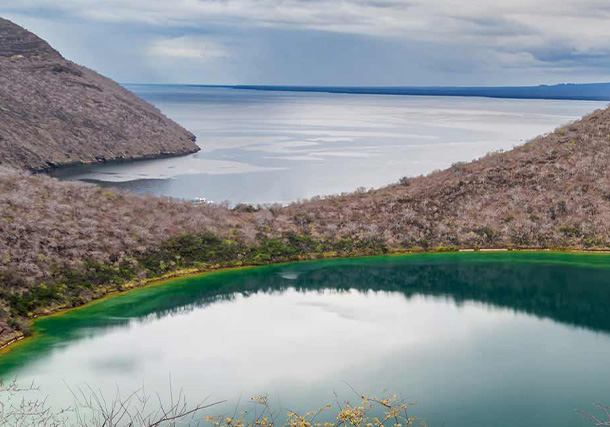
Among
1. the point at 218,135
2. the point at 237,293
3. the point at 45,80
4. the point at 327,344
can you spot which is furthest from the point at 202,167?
the point at 327,344

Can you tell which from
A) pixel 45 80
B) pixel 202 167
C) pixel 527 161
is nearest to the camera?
pixel 527 161

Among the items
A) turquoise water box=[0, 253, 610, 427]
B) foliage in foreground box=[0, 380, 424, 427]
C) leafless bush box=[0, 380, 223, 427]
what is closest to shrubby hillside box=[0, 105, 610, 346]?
turquoise water box=[0, 253, 610, 427]

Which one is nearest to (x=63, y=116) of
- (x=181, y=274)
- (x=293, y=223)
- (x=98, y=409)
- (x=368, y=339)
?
(x=293, y=223)

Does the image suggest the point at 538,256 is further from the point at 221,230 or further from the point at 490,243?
the point at 221,230

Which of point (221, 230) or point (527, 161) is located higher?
point (527, 161)

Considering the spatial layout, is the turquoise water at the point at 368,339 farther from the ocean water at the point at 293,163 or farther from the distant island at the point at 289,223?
the ocean water at the point at 293,163

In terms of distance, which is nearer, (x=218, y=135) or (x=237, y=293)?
(x=237, y=293)

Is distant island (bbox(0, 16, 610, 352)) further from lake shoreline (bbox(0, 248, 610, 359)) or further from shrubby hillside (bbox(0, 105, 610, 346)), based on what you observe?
lake shoreline (bbox(0, 248, 610, 359))
